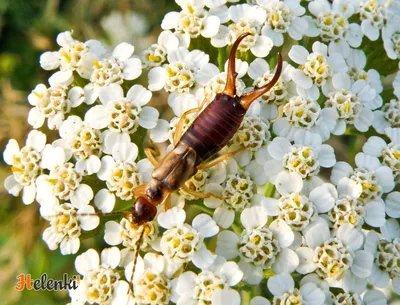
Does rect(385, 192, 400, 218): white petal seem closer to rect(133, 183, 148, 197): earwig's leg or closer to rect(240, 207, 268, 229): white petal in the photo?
rect(240, 207, 268, 229): white petal

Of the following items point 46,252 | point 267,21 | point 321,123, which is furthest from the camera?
point 46,252

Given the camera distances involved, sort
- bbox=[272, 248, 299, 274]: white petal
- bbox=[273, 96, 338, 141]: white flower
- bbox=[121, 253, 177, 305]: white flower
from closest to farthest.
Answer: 1. bbox=[121, 253, 177, 305]: white flower
2. bbox=[272, 248, 299, 274]: white petal
3. bbox=[273, 96, 338, 141]: white flower

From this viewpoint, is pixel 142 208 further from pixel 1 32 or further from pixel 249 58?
pixel 1 32

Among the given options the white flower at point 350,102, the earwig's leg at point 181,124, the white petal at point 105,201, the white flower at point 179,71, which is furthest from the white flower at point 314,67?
the white petal at point 105,201

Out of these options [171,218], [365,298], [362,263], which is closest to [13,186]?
[171,218]

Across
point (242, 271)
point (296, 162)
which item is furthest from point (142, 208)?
point (296, 162)

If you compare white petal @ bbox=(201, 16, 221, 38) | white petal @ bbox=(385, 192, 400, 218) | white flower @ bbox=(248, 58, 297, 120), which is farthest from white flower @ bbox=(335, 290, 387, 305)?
white petal @ bbox=(201, 16, 221, 38)

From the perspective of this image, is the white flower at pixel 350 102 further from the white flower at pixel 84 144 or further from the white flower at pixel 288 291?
the white flower at pixel 84 144
